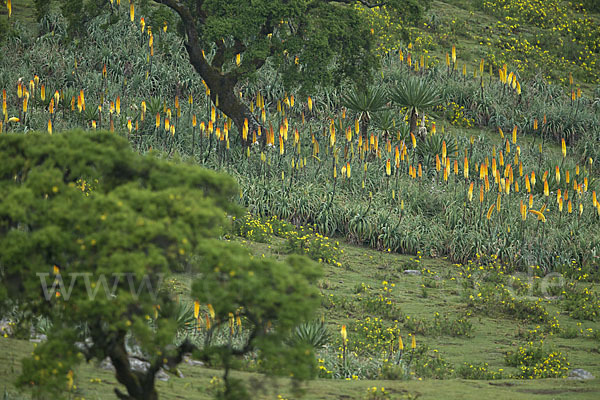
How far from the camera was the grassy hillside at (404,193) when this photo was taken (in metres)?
11.5

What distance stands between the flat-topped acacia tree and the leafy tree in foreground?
38.0 feet

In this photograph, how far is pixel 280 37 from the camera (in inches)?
763

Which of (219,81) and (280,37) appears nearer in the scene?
(280,37)

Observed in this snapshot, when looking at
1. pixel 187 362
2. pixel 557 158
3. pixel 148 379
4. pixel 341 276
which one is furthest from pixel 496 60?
pixel 148 379

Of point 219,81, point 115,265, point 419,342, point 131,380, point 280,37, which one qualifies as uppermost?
point 280,37

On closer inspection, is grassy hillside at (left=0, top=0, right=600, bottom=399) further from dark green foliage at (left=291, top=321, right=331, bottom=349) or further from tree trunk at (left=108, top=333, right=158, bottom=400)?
tree trunk at (left=108, top=333, right=158, bottom=400)

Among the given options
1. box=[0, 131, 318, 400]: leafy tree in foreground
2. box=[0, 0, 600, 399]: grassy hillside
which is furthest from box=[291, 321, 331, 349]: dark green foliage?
box=[0, 131, 318, 400]: leafy tree in foreground

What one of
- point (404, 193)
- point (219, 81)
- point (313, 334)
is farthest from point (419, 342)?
point (219, 81)

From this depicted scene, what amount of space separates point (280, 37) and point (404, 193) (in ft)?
15.0

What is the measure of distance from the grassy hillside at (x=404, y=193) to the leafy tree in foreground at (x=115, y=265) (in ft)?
2.51

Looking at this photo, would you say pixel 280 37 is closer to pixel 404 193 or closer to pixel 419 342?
pixel 404 193

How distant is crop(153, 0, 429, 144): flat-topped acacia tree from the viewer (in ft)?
59.8

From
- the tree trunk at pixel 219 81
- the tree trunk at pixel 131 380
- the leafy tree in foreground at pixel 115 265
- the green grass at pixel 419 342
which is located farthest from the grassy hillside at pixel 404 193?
the tree trunk at pixel 131 380

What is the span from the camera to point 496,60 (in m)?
29.1
